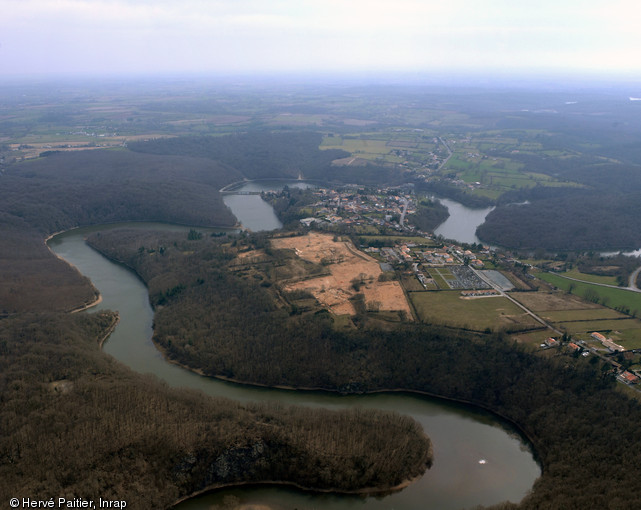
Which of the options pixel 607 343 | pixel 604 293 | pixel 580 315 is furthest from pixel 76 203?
pixel 604 293

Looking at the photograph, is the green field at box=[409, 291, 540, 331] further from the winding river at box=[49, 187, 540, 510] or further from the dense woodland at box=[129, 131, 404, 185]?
the dense woodland at box=[129, 131, 404, 185]

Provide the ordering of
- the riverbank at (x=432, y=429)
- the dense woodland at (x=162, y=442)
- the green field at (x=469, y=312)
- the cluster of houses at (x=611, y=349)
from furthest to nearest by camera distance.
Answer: the green field at (x=469, y=312), the cluster of houses at (x=611, y=349), the riverbank at (x=432, y=429), the dense woodland at (x=162, y=442)

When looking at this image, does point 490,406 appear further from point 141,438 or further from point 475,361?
point 141,438

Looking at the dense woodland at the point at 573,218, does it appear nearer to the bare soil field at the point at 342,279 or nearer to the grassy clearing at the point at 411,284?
the grassy clearing at the point at 411,284

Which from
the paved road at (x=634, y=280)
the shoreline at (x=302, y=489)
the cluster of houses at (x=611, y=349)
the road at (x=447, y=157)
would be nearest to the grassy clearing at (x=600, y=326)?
the cluster of houses at (x=611, y=349)

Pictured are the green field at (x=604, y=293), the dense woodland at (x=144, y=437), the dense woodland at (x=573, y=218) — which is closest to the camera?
the dense woodland at (x=144, y=437)
